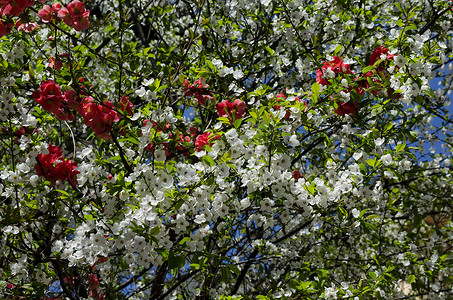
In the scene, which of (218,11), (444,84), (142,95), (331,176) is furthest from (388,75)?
(444,84)

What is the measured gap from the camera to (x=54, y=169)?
2.50 meters

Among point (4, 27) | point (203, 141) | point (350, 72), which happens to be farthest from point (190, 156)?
point (4, 27)

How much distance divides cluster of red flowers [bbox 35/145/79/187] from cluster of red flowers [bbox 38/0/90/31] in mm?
787

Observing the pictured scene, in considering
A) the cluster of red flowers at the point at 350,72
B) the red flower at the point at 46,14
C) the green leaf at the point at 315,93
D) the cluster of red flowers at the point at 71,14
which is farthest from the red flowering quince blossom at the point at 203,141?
the red flower at the point at 46,14

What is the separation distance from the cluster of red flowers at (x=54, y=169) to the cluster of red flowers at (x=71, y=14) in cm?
79

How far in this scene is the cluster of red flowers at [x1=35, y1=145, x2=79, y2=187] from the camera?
248 centimetres

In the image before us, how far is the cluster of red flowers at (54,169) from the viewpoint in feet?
8.14

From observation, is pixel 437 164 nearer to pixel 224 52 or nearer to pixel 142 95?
pixel 224 52

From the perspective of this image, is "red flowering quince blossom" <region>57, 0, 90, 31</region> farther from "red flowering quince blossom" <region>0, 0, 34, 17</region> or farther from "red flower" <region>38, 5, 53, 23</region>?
"red flowering quince blossom" <region>0, 0, 34, 17</region>

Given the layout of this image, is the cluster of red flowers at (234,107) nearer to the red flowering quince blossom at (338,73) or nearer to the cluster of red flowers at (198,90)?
the cluster of red flowers at (198,90)

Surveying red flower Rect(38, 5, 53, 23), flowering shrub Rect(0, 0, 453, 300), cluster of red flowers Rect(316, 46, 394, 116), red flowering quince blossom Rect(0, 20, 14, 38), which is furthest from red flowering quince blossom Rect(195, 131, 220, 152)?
red flowering quince blossom Rect(0, 20, 14, 38)

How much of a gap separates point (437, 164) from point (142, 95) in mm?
3944

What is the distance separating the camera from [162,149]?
221 cm

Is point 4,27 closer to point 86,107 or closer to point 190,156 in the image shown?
point 86,107
